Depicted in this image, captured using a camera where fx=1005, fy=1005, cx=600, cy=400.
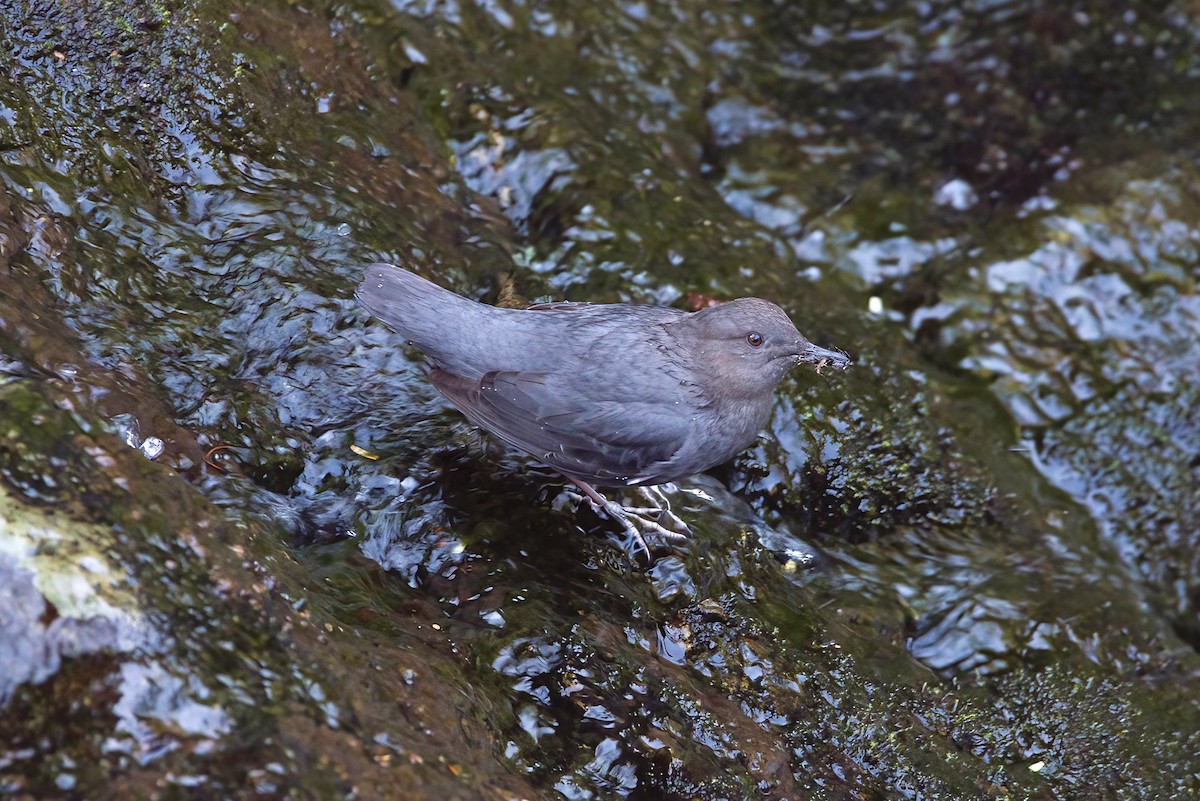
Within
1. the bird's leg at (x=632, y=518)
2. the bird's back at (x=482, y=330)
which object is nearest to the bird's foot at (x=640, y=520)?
the bird's leg at (x=632, y=518)

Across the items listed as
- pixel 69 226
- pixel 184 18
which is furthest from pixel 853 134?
pixel 69 226

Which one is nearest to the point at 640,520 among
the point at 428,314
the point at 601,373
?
the point at 601,373

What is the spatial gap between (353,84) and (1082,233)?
4334 mm

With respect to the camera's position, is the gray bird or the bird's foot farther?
the bird's foot

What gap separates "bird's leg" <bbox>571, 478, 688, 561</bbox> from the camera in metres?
4.05

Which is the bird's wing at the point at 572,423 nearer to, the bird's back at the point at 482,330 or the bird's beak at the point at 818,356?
the bird's back at the point at 482,330

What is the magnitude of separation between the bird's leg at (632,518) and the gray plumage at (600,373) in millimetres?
142

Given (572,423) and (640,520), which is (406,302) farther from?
(640,520)

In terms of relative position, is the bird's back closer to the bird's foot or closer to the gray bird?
the gray bird

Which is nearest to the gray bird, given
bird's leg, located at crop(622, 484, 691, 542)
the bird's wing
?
the bird's wing

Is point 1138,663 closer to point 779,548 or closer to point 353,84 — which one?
point 779,548

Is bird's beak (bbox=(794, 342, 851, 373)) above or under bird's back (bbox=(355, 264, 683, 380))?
under

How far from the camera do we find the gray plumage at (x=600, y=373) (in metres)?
3.86

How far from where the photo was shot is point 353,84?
5.13 m
